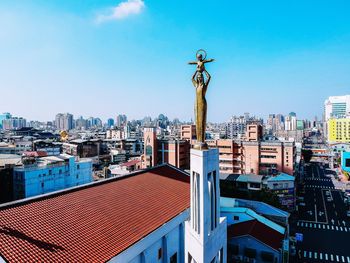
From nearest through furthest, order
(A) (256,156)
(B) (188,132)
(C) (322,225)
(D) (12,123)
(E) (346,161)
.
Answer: (C) (322,225) < (A) (256,156) < (B) (188,132) < (E) (346,161) < (D) (12,123)

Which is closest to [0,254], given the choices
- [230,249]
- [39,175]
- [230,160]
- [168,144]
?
[230,249]

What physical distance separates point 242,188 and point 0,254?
30.5 m

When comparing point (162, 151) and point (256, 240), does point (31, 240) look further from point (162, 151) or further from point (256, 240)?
point (162, 151)

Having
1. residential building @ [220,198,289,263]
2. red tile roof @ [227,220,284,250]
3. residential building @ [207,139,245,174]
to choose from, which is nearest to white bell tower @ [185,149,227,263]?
residential building @ [220,198,289,263]

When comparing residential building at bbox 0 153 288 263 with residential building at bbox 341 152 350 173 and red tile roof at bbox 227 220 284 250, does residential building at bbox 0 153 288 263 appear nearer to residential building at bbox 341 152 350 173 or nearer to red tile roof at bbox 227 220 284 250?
red tile roof at bbox 227 220 284 250

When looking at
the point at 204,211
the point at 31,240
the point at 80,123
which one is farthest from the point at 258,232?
the point at 80,123

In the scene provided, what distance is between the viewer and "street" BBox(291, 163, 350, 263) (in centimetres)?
2338

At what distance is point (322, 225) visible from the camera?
98.9 ft

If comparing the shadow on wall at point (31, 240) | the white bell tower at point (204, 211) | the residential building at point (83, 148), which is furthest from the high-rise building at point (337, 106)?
the shadow on wall at point (31, 240)

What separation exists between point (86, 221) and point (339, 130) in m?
97.7

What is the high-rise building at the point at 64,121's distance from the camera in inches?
6767

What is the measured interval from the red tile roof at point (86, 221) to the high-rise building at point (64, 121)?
17110cm

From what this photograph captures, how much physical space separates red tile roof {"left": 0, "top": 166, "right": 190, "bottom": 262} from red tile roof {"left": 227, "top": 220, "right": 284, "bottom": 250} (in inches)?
305

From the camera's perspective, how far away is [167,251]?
12539mm
